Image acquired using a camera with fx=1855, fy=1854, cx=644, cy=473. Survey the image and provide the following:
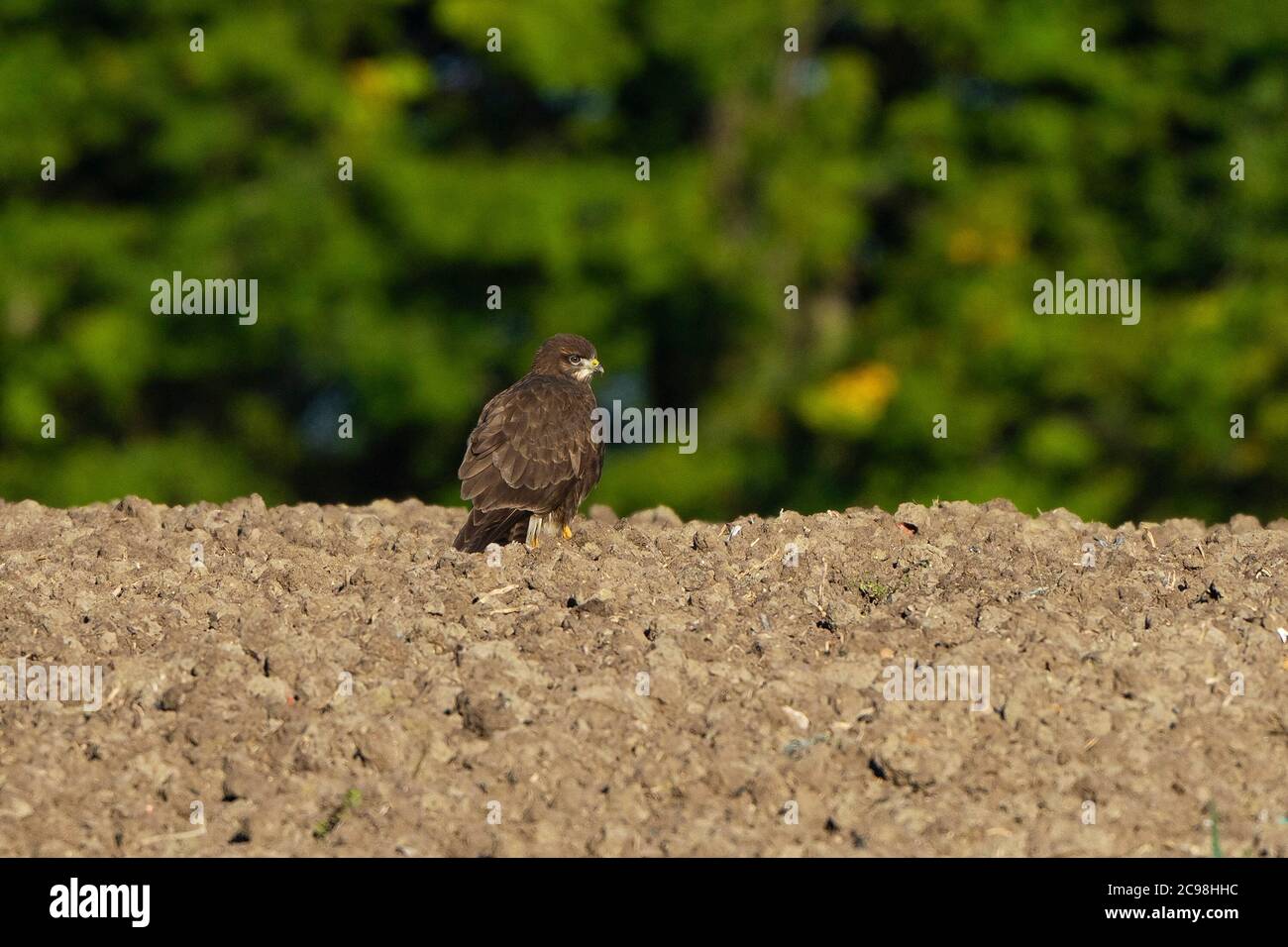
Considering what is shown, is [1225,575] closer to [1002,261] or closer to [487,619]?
[487,619]

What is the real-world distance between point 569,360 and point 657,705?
4501 mm

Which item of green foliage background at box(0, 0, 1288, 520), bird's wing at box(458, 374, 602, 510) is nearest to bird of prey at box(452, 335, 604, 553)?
bird's wing at box(458, 374, 602, 510)

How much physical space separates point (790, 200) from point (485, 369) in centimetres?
376

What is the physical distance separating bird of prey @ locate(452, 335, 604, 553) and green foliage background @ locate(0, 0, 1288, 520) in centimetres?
902

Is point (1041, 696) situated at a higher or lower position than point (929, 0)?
lower

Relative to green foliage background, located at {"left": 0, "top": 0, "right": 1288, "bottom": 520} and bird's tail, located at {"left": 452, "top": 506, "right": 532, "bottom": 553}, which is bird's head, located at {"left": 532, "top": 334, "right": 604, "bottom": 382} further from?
green foliage background, located at {"left": 0, "top": 0, "right": 1288, "bottom": 520}

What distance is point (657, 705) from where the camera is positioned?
6.73 metres

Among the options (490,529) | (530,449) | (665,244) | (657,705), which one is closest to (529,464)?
(530,449)

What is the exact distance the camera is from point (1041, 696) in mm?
6723

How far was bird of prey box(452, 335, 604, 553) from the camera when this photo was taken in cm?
928

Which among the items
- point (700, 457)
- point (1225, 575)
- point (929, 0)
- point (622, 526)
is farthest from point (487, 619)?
point (929, 0)

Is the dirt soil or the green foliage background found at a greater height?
the green foliage background

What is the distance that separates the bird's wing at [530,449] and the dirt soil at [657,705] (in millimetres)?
888

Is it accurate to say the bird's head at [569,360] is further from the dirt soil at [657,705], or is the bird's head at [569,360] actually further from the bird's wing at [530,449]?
the dirt soil at [657,705]
